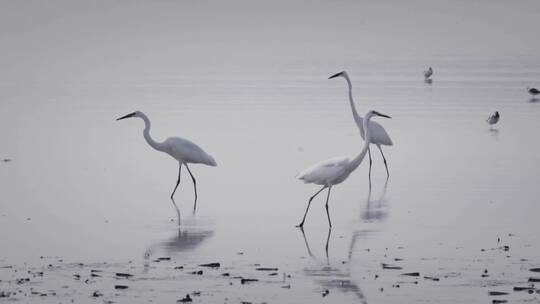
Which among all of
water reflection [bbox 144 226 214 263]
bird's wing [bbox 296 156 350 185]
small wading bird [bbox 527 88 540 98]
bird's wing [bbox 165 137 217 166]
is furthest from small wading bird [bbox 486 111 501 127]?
water reflection [bbox 144 226 214 263]

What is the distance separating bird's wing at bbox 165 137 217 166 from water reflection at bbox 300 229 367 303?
5106 millimetres

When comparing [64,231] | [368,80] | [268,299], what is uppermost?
[368,80]

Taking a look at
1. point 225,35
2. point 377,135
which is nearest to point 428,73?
point 377,135

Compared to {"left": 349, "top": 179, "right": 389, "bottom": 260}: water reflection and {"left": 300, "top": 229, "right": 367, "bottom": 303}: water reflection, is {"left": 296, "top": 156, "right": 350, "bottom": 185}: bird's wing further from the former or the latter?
{"left": 300, "top": 229, "right": 367, "bottom": 303}: water reflection

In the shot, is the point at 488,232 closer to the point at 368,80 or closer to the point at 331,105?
the point at 331,105

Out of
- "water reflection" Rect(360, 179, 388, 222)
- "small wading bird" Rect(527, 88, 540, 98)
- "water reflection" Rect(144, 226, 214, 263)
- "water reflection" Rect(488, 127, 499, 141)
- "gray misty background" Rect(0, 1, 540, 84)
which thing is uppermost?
"gray misty background" Rect(0, 1, 540, 84)

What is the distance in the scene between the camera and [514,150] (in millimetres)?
19688

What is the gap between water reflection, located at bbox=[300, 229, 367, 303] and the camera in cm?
972

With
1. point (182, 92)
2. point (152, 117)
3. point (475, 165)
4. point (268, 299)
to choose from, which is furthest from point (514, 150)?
point (182, 92)

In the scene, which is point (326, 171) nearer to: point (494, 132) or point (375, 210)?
point (375, 210)

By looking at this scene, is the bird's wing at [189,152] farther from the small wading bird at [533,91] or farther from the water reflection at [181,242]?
the small wading bird at [533,91]

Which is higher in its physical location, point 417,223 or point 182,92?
point 182,92

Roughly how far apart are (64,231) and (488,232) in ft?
15.6

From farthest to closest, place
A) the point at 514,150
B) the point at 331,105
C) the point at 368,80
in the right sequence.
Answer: the point at 368,80
the point at 331,105
the point at 514,150
